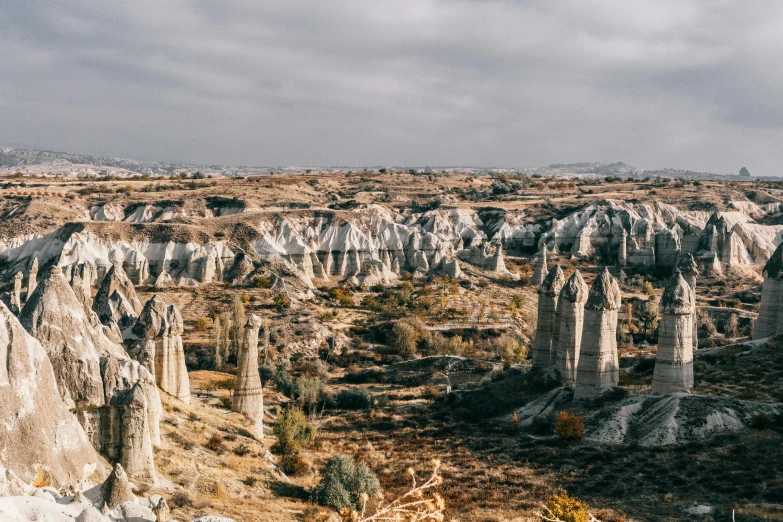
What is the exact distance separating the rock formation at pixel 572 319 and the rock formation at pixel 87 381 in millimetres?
20534

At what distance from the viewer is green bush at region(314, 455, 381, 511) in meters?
19.7

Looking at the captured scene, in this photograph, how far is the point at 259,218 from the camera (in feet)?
234

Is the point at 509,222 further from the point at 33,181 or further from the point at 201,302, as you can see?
the point at 33,181

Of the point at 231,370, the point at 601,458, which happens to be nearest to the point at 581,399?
the point at 601,458

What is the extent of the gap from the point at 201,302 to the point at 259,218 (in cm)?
1914

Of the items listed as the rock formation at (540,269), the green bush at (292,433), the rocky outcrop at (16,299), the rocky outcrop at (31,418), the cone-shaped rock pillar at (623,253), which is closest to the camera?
the rocky outcrop at (31,418)

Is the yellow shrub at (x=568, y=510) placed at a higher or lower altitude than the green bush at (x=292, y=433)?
higher

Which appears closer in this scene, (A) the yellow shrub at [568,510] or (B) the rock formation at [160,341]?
(A) the yellow shrub at [568,510]

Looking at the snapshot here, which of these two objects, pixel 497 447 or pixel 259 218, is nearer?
pixel 497 447

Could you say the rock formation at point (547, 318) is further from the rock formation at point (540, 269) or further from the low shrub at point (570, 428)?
the rock formation at point (540, 269)

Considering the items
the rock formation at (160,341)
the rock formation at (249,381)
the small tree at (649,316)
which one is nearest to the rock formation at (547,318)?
the rock formation at (249,381)

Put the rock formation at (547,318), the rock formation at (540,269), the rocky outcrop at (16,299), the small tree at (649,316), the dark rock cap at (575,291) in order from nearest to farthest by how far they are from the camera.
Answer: the rocky outcrop at (16,299), the dark rock cap at (575,291), the rock formation at (547,318), the small tree at (649,316), the rock formation at (540,269)

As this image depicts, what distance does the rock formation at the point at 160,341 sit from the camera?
78.8 ft

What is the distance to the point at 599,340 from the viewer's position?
91.2ft
